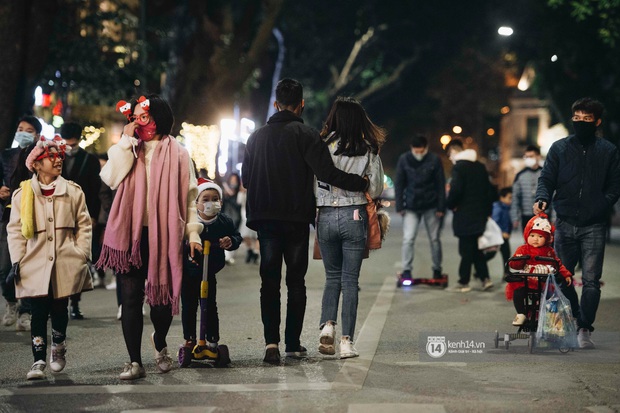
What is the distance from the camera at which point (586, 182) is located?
28.7 feet

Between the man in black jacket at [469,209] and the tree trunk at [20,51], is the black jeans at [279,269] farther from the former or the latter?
the tree trunk at [20,51]

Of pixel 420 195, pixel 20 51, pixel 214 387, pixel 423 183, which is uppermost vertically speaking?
pixel 20 51

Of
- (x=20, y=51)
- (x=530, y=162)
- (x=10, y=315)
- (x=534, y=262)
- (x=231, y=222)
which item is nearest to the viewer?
(x=231, y=222)

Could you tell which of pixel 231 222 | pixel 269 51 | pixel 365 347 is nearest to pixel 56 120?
pixel 365 347

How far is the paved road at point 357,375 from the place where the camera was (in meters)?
6.28

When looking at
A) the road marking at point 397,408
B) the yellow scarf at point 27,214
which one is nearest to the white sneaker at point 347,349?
the road marking at point 397,408

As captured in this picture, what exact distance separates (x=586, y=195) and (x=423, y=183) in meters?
5.24

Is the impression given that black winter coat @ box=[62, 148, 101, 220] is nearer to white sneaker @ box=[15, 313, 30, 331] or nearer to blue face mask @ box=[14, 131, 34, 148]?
blue face mask @ box=[14, 131, 34, 148]

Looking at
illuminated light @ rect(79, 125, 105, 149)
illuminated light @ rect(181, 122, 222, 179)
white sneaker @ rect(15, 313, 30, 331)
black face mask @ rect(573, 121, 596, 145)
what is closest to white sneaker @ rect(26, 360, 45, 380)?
white sneaker @ rect(15, 313, 30, 331)

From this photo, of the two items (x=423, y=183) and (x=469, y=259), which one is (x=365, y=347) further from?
(x=423, y=183)

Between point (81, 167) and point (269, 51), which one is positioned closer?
point (81, 167)

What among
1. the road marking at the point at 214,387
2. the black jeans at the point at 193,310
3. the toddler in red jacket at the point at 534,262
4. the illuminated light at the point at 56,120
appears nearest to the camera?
the road marking at the point at 214,387

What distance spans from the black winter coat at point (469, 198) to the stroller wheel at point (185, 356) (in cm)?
669

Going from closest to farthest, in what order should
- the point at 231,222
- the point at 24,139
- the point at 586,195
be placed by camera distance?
the point at 231,222
the point at 586,195
the point at 24,139
